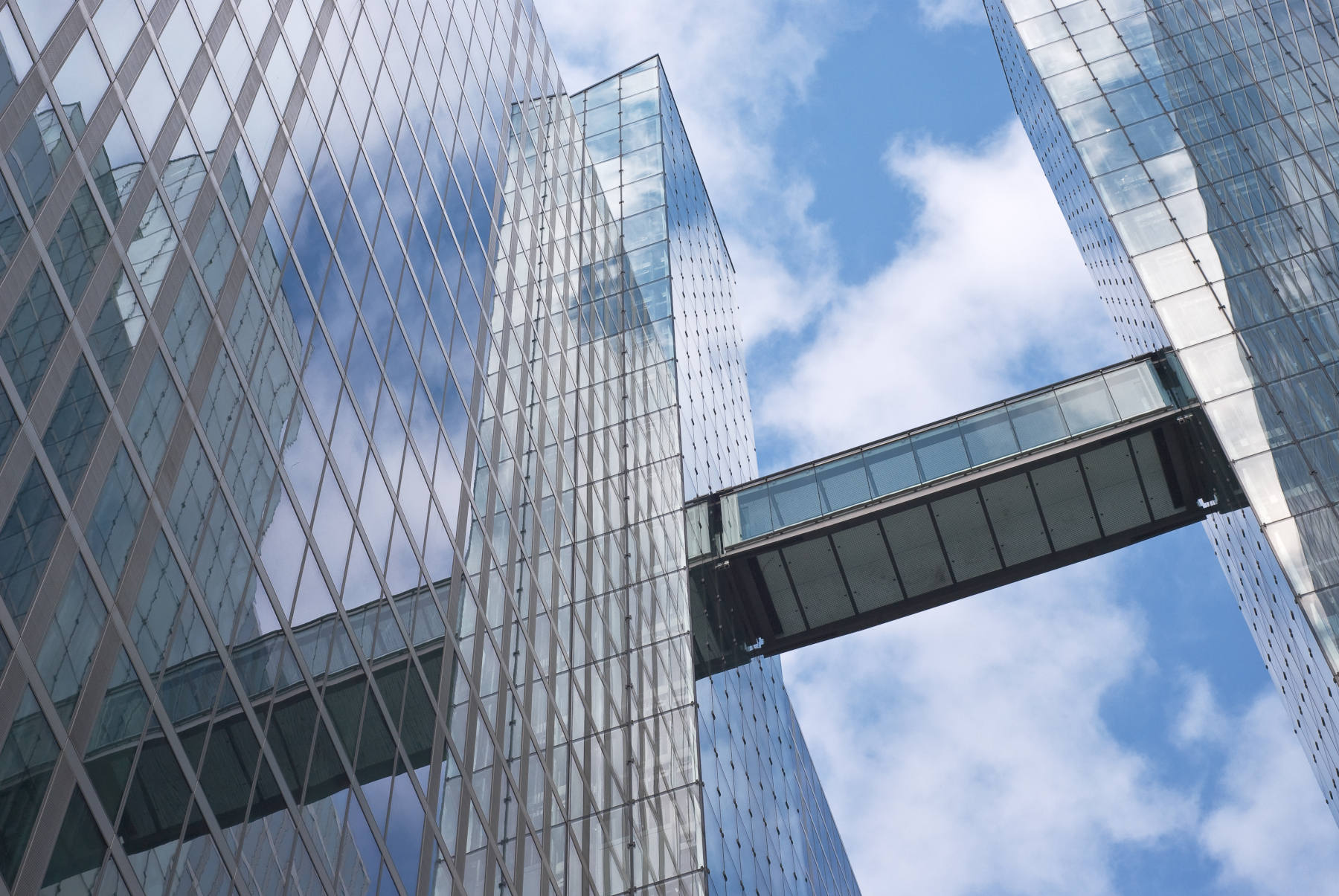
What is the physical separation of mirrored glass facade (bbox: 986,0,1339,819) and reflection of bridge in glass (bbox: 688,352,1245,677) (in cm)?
211

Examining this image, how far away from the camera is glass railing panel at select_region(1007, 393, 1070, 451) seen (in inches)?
1407

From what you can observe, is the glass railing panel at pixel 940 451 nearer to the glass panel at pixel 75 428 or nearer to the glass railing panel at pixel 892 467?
the glass railing panel at pixel 892 467

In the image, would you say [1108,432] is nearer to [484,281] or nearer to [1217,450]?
[1217,450]

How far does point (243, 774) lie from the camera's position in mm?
15125

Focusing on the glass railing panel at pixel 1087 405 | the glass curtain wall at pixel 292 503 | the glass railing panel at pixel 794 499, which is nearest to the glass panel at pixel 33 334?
the glass curtain wall at pixel 292 503

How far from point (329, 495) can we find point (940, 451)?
21293 millimetres

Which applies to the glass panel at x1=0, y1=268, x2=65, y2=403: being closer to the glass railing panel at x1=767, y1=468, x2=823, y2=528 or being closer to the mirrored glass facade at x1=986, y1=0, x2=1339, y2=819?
the mirrored glass facade at x1=986, y1=0, x2=1339, y2=819

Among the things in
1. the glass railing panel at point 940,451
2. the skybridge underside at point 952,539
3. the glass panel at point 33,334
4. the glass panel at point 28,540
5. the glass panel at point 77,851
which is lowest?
the skybridge underside at point 952,539

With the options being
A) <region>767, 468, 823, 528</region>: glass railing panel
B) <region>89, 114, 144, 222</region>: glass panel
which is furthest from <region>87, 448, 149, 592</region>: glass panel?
<region>767, 468, 823, 528</region>: glass railing panel

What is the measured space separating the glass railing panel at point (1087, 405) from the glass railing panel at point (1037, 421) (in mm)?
201

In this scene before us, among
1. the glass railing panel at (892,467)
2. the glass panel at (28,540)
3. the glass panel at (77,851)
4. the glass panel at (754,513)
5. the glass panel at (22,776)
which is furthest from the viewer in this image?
the glass panel at (754,513)

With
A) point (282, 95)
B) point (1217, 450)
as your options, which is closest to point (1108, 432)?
point (1217, 450)

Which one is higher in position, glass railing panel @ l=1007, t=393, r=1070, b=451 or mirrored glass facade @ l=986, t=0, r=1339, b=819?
mirrored glass facade @ l=986, t=0, r=1339, b=819

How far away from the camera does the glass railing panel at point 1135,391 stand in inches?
1361
